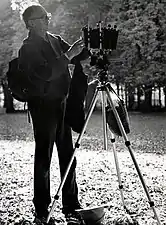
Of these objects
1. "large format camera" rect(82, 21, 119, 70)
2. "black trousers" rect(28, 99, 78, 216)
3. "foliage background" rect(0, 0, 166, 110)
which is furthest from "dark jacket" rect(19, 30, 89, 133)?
"foliage background" rect(0, 0, 166, 110)

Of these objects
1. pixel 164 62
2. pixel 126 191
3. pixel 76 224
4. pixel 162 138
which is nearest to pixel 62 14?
pixel 164 62

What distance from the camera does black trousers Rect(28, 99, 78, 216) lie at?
4113 millimetres

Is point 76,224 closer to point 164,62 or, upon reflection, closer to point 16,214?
point 16,214

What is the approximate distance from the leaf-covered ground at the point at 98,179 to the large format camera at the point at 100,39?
1.68 m

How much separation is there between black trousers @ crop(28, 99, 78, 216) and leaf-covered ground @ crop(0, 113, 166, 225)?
0.30m

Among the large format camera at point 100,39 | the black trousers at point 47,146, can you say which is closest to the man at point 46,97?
the black trousers at point 47,146

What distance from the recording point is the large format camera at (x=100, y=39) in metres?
3.80

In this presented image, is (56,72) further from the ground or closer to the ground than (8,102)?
further from the ground

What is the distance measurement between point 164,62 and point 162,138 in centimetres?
827

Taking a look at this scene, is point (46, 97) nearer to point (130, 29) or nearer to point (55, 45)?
point (55, 45)

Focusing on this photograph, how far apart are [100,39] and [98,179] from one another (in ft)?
10.4

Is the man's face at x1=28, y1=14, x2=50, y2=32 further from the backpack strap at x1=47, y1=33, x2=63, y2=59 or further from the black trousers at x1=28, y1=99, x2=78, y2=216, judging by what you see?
the black trousers at x1=28, y1=99, x2=78, y2=216

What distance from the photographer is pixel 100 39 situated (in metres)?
3.84

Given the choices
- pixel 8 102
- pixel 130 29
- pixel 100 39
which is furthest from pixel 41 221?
pixel 8 102
